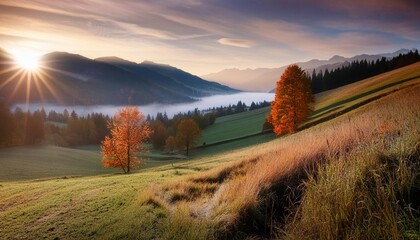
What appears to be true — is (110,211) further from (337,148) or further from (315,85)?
(315,85)

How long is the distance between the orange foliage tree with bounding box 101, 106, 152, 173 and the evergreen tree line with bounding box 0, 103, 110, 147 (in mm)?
43500

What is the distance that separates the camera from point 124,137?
133 feet

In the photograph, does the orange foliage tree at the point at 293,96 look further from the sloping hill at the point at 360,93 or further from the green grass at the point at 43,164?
the green grass at the point at 43,164

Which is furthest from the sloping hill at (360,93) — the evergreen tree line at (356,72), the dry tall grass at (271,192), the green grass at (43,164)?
the dry tall grass at (271,192)

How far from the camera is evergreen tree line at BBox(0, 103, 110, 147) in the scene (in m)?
69.8

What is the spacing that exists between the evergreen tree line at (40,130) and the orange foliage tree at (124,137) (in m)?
43.5

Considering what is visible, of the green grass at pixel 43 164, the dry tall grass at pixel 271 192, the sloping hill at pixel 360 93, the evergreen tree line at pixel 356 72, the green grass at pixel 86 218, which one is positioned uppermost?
the evergreen tree line at pixel 356 72

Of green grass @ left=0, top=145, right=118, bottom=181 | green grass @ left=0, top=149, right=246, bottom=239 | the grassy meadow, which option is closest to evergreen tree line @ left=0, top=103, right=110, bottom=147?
green grass @ left=0, top=145, right=118, bottom=181

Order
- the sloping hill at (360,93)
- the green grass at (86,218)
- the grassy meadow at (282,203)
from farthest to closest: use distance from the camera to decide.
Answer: the sloping hill at (360,93)
the green grass at (86,218)
the grassy meadow at (282,203)

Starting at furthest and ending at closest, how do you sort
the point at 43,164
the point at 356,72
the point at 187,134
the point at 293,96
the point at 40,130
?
1. the point at 356,72
2. the point at 187,134
3. the point at 40,130
4. the point at 43,164
5. the point at 293,96

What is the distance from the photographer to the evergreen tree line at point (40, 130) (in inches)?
2746

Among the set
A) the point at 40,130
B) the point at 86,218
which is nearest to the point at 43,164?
the point at 40,130

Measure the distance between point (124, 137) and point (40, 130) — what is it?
55963 millimetres

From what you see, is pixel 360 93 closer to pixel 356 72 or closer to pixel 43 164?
pixel 43 164
